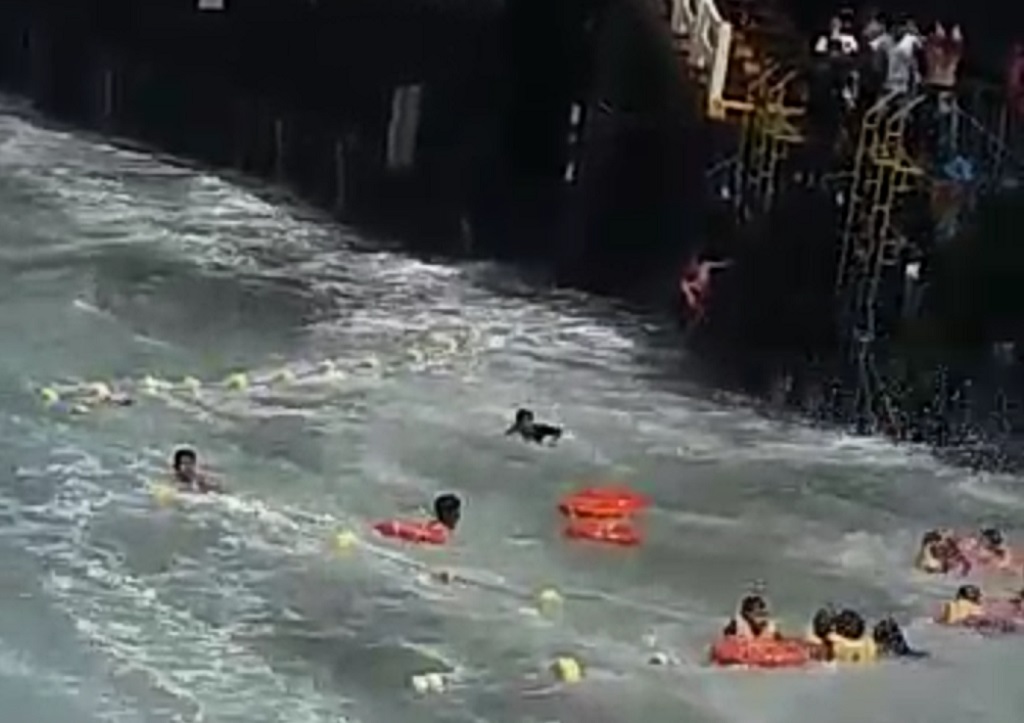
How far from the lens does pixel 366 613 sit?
11.5 m

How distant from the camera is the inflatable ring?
1310cm

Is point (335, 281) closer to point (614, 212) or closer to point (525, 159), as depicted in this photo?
point (614, 212)

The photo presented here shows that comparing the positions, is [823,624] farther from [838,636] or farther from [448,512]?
[448,512]

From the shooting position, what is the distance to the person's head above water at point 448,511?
502 inches

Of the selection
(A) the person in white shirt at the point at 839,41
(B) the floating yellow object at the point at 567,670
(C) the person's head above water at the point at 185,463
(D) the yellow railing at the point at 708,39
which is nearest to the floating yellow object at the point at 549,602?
(B) the floating yellow object at the point at 567,670

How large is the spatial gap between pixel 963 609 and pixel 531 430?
3.41 meters

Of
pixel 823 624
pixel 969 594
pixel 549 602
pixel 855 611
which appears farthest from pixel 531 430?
pixel 823 624

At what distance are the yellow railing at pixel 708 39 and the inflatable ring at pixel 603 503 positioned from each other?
6666mm

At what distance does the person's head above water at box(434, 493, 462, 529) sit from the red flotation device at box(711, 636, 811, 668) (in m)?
1.86

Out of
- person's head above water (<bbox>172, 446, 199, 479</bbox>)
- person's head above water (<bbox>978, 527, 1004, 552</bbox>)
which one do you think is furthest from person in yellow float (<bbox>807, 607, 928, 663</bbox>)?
person's head above water (<bbox>172, 446, 199, 479</bbox>)

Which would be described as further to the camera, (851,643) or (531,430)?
(531,430)

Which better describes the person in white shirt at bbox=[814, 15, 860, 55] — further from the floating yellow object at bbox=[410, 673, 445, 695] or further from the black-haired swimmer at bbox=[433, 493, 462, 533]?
the floating yellow object at bbox=[410, 673, 445, 695]

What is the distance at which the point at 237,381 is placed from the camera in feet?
51.2

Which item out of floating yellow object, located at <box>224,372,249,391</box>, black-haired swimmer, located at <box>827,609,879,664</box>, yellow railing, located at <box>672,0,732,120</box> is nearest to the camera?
black-haired swimmer, located at <box>827,609,879,664</box>
